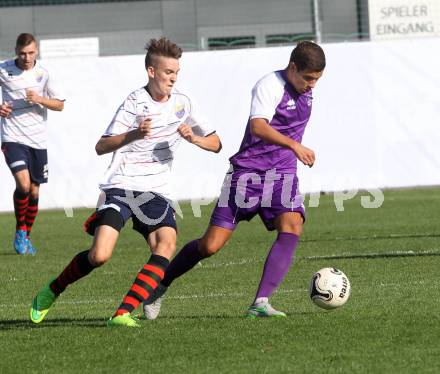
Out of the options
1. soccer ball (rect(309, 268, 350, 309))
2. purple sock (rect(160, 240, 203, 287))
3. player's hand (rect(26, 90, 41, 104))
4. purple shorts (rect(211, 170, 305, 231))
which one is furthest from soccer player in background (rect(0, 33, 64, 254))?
soccer ball (rect(309, 268, 350, 309))

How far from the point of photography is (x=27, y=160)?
1359 cm

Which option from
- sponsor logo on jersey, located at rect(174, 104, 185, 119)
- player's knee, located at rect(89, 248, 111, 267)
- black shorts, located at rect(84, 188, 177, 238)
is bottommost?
player's knee, located at rect(89, 248, 111, 267)

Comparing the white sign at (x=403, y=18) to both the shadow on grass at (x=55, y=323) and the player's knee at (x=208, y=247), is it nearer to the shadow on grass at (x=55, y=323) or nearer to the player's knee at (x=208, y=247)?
the player's knee at (x=208, y=247)

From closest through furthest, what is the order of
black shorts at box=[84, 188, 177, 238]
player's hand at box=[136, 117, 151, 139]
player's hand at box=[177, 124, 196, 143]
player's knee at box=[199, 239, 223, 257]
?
1. player's hand at box=[136, 117, 151, 139]
2. player's hand at box=[177, 124, 196, 143]
3. black shorts at box=[84, 188, 177, 238]
4. player's knee at box=[199, 239, 223, 257]

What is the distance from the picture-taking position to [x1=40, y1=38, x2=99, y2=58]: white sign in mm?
23244

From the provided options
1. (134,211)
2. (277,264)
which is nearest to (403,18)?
(277,264)

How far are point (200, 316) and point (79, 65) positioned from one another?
12014 mm

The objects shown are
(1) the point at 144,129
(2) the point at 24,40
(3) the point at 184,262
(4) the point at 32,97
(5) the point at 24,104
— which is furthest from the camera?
(5) the point at 24,104

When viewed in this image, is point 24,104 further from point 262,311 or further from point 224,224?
point 262,311

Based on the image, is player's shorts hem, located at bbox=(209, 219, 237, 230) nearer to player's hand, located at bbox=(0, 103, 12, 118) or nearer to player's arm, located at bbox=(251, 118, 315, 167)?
player's arm, located at bbox=(251, 118, 315, 167)

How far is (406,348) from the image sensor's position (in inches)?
253

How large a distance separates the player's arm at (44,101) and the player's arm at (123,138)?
17.7 ft

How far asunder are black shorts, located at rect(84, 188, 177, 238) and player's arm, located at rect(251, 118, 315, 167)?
764mm

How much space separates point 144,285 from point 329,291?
1201 millimetres
